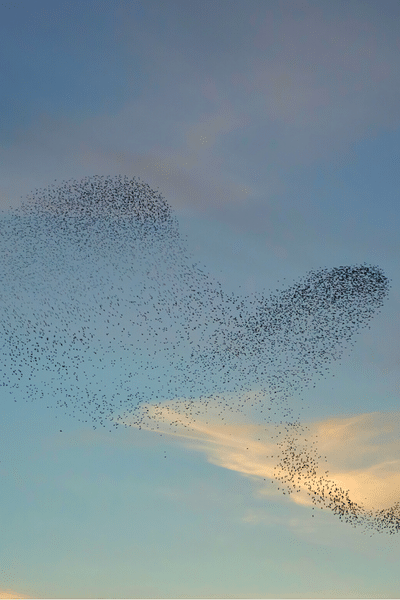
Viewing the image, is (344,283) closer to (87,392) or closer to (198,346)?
(198,346)

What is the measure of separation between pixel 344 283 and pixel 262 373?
24.4 ft

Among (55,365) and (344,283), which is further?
(344,283)

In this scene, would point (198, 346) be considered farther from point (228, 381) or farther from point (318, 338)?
point (318, 338)

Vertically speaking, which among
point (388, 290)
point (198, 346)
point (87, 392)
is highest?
point (388, 290)

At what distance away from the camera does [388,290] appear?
38.3 metres

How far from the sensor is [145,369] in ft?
114

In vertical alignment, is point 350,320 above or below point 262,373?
above

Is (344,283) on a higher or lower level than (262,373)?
higher

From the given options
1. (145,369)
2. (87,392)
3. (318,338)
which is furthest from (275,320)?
(87,392)

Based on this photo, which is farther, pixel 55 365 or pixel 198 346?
pixel 198 346

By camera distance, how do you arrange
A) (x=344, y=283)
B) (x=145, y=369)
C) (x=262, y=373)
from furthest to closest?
(x=344, y=283), (x=262, y=373), (x=145, y=369)

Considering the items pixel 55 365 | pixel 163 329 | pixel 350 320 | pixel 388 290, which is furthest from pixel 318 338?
pixel 55 365

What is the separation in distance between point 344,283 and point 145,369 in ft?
42.6

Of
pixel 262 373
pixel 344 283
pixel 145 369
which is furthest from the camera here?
pixel 344 283
